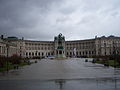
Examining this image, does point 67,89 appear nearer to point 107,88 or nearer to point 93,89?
point 93,89

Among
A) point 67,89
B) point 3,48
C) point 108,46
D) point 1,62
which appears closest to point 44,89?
point 67,89

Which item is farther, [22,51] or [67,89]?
[22,51]

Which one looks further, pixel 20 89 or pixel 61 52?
pixel 61 52

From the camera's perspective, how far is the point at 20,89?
12.9m

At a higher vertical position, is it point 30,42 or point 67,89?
point 30,42

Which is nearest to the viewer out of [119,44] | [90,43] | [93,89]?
[93,89]

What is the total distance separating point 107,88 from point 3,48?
Answer: 106 m

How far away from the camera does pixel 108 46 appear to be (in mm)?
180875

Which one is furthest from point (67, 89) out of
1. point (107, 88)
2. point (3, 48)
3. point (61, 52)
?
point (3, 48)

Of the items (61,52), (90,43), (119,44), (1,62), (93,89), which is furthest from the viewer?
(90,43)

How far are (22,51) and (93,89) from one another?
180m

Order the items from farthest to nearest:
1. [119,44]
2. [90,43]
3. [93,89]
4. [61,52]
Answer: [90,43] → [119,44] → [61,52] → [93,89]

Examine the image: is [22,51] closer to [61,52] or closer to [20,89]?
[61,52]

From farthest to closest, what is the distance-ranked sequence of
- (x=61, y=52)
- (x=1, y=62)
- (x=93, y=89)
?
1. (x=61, y=52)
2. (x=1, y=62)
3. (x=93, y=89)
